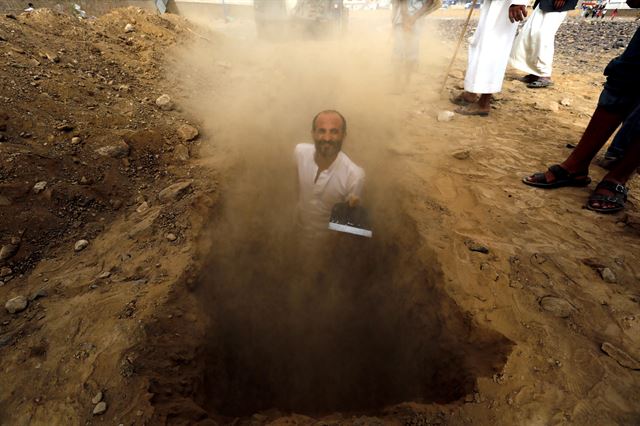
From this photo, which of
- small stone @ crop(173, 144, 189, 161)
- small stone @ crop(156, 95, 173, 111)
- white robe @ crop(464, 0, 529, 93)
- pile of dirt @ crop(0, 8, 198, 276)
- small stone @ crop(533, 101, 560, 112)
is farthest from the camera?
small stone @ crop(533, 101, 560, 112)

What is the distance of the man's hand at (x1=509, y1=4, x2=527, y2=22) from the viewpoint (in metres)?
3.92

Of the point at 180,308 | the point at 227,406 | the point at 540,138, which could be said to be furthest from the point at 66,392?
the point at 540,138

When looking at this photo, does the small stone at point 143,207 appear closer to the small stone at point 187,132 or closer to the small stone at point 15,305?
the small stone at point 15,305

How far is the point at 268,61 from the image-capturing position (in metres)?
7.67

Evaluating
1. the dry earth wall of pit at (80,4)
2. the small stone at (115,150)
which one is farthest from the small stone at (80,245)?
the dry earth wall of pit at (80,4)

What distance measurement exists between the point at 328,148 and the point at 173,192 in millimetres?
1492

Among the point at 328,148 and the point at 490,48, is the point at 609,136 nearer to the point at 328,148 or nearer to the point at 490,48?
the point at 490,48

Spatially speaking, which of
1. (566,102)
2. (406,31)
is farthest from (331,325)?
(566,102)

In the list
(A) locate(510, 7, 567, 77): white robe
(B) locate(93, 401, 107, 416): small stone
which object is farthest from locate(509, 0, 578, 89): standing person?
(B) locate(93, 401, 107, 416): small stone

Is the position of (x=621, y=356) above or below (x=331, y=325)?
above

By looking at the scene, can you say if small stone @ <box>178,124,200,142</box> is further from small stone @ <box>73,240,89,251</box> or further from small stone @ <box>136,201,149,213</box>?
small stone @ <box>73,240,89,251</box>

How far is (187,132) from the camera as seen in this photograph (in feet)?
12.5

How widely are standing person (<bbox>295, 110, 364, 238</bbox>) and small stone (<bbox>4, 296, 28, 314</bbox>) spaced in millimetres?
2089

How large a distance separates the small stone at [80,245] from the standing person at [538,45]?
7276mm
